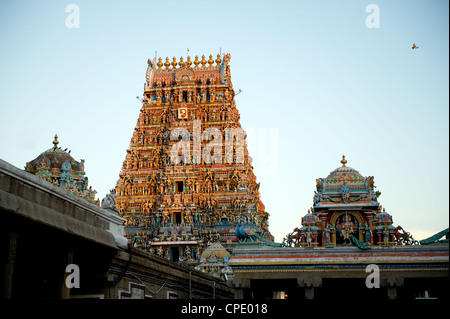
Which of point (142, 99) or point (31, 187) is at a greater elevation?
point (142, 99)

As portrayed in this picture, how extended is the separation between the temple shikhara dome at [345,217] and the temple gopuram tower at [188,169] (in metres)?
25.7

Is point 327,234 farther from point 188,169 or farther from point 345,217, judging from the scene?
point 188,169

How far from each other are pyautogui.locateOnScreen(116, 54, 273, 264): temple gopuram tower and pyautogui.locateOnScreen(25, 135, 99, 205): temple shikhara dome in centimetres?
1319

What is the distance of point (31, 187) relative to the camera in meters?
16.0

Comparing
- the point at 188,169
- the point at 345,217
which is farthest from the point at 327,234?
the point at 188,169

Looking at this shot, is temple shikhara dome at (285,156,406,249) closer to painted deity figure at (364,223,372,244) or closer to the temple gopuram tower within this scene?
painted deity figure at (364,223,372,244)

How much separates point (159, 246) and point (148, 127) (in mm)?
16268

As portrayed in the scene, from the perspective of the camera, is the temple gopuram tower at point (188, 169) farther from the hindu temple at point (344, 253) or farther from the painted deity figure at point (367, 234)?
the painted deity figure at point (367, 234)

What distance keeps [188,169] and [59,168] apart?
17.5 meters

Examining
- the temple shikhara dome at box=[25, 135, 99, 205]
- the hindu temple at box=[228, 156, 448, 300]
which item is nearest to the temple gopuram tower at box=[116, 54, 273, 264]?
the temple shikhara dome at box=[25, 135, 99, 205]

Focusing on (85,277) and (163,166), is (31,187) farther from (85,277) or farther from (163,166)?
(163,166)
